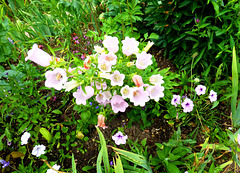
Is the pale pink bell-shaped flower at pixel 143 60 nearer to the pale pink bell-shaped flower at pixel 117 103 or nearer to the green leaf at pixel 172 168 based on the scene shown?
the pale pink bell-shaped flower at pixel 117 103

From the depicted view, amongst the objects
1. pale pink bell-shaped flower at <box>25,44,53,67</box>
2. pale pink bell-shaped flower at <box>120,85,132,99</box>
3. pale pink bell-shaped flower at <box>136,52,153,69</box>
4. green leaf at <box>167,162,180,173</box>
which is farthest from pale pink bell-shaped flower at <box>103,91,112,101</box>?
green leaf at <box>167,162,180,173</box>

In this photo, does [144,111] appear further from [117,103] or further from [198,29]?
[198,29]

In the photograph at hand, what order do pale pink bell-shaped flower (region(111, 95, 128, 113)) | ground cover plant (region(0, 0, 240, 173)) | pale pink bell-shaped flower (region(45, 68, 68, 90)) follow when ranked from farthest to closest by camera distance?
ground cover plant (region(0, 0, 240, 173))
pale pink bell-shaped flower (region(111, 95, 128, 113))
pale pink bell-shaped flower (region(45, 68, 68, 90))

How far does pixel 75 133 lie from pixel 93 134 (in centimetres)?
19

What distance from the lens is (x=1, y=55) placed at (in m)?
1.57

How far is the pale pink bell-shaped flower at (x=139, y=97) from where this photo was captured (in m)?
1.05

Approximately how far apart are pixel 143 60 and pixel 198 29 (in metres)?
0.93

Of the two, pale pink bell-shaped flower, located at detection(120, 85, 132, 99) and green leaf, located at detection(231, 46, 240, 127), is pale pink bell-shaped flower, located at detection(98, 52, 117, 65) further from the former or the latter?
green leaf, located at detection(231, 46, 240, 127)

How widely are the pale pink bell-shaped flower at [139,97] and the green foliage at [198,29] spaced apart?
105 cm

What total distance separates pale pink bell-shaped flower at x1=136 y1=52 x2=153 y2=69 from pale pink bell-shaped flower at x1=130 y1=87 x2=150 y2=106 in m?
0.16

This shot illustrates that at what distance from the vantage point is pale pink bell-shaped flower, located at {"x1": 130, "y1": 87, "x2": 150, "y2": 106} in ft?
3.45

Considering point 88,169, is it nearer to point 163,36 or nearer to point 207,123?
point 207,123

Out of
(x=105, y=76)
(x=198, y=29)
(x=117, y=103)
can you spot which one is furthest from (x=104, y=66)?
(x=198, y=29)

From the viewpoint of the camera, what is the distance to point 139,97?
1.08 m
